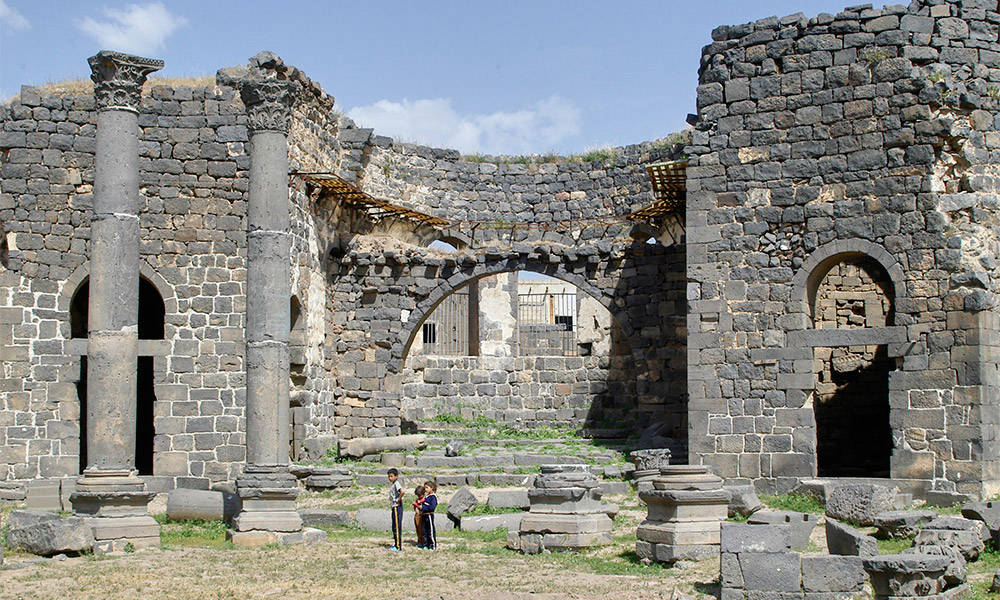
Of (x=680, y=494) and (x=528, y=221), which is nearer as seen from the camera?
(x=680, y=494)

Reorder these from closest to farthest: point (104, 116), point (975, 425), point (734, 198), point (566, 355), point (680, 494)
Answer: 1. point (680, 494)
2. point (104, 116)
3. point (975, 425)
4. point (734, 198)
5. point (566, 355)

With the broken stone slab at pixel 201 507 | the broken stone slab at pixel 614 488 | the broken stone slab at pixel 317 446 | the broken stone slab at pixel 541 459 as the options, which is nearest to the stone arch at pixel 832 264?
the broken stone slab at pixel 614 488

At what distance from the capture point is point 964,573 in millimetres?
9469

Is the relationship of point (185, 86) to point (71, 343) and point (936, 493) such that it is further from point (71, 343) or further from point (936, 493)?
point (936, 493)

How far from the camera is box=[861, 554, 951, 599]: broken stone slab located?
9000 millimetres

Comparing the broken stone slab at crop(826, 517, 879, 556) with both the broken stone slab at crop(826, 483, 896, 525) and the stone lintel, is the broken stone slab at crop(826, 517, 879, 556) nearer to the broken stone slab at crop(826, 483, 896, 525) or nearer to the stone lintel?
the broken stone slab at crop(826, 483, 896, 525)

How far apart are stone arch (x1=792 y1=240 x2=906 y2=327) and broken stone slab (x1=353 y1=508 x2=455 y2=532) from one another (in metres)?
6.07

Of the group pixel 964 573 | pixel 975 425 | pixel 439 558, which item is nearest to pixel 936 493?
pixel 975 425

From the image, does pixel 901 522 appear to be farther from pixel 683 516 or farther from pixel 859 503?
pixel 683 516

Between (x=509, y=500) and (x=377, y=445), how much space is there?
5.39 meters

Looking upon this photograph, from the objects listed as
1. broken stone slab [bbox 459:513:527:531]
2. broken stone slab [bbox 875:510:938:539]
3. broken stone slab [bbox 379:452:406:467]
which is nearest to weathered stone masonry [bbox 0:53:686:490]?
broken stone slab [bbox 379:452:406:467]

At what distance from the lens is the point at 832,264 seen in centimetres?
1659

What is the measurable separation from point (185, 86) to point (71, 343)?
15.1 feet

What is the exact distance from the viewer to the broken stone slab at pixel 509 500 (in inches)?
611
